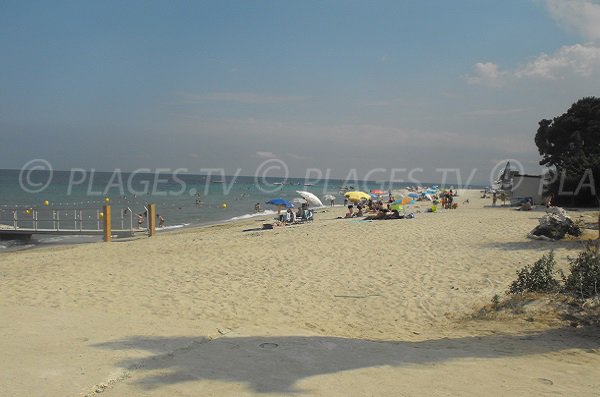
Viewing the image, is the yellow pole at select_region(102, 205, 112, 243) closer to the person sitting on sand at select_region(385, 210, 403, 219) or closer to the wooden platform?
the wooden platform

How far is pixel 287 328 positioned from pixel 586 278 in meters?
4.04

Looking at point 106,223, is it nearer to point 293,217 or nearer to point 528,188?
point 293,217

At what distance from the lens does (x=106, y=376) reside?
11.8 ft

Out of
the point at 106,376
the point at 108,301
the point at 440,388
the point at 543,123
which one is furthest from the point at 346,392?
the point at 543,123

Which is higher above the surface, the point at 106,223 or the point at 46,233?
the point at 106,223

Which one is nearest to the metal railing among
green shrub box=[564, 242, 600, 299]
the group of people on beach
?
the group of people on beach

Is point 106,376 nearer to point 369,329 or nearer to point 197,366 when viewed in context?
point 197,366

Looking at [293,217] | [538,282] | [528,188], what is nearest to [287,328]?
[538,282]

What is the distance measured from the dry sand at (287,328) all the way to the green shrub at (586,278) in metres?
1.07

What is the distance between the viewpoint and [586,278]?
240 inches

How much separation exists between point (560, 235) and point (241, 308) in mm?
8510

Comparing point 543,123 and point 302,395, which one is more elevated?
point 543,123

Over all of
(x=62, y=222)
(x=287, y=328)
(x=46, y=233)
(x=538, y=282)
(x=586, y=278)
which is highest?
(x=586, y=278)

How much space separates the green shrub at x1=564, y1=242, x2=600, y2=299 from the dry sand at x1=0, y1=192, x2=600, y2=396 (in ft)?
3.53
